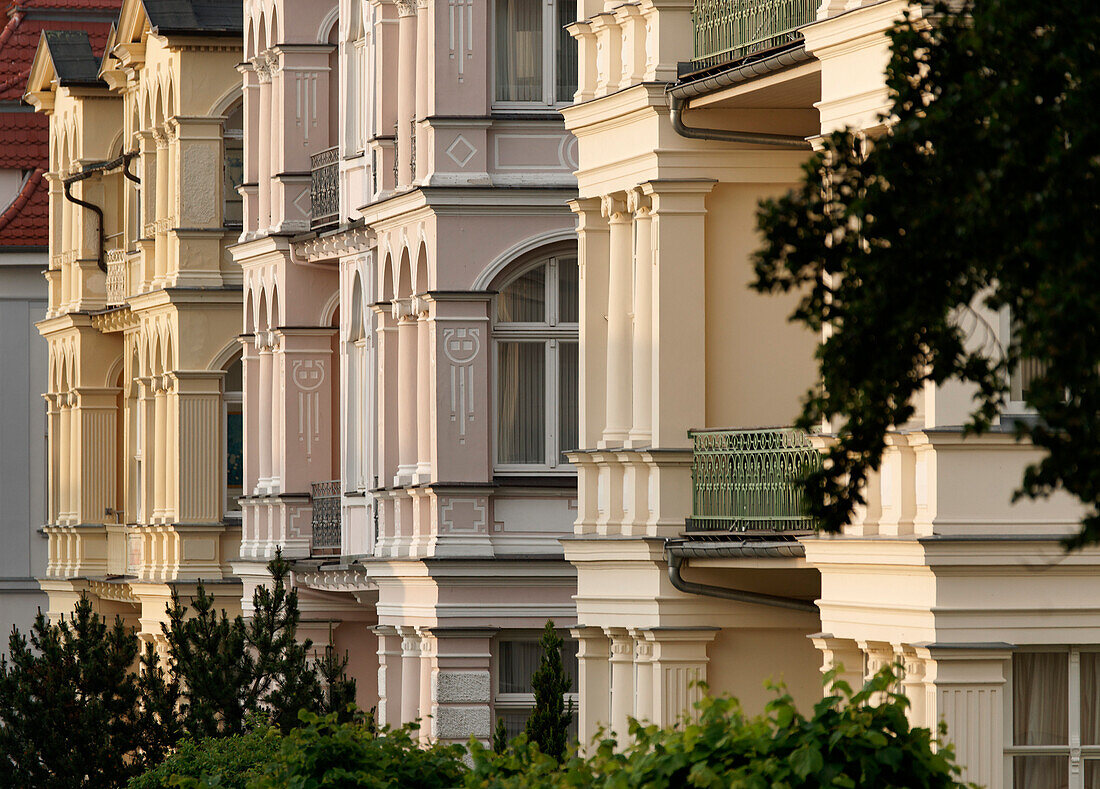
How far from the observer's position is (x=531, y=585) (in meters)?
31.9

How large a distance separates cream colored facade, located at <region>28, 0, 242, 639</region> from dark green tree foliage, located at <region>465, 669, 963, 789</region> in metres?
31.8

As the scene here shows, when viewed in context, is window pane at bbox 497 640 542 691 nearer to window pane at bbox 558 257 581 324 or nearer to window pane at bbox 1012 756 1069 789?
window pane at bbox 558 257 581 324

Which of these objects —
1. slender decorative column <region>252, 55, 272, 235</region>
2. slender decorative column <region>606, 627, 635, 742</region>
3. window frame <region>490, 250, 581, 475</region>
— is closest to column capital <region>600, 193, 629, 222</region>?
slender decorative column <region>606, 627, 635, 742</region>

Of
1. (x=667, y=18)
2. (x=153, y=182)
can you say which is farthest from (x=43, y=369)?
(x=667, y=18)

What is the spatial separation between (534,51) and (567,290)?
285 cm

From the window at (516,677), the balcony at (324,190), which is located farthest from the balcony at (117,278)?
the window at (516,677)

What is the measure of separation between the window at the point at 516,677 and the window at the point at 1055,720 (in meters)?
12.5

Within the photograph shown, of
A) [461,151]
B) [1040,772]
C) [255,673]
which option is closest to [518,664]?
[255,673]

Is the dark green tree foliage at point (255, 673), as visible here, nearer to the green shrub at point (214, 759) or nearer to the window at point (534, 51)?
the green shrub at point (214, 759)

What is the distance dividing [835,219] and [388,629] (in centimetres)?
2178

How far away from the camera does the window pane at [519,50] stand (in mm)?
32281

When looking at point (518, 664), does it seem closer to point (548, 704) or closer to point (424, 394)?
point (424, 394)

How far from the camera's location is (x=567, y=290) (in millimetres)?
32406

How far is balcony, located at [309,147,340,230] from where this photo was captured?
36906 mm
